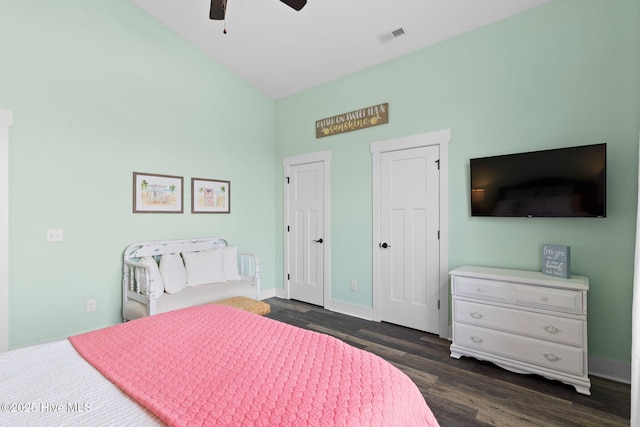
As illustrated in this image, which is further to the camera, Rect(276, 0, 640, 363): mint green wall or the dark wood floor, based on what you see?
Rect(276, 0, 640, 363): mint green wall

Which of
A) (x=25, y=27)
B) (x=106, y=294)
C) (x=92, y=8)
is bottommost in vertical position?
(x=106, y=294)

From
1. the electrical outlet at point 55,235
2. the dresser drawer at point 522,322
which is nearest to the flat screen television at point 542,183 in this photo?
the dresser drawer at point 522,322

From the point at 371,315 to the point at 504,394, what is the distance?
1669mm

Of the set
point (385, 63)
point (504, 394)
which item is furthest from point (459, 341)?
point (385, 63)

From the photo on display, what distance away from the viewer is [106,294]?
10.3ft

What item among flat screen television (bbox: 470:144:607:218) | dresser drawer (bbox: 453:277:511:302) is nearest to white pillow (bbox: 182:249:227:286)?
Result: dresser drawer (bbox: 453:277:511:302)

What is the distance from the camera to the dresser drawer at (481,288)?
249 cm

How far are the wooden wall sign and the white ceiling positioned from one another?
525 millimetres

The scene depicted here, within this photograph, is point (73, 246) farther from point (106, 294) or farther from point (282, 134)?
point (282, 134)

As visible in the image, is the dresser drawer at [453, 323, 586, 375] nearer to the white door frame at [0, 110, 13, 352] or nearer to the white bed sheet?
the white bed sheet

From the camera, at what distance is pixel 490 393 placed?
7.16ft

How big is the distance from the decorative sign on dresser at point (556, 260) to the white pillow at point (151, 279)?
3416mm

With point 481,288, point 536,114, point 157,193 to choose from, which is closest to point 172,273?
point 157,193

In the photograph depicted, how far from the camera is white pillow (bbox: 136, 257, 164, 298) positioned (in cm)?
282
